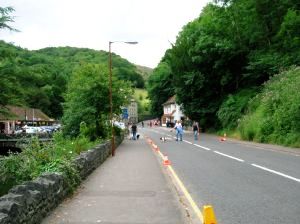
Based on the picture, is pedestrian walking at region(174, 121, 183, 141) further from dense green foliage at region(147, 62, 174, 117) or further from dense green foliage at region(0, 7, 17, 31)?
dense green foliage at region(147, 62, 174, 117)

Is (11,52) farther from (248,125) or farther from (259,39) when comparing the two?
(259,39)

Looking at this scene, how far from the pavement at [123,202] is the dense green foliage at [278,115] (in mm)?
17186

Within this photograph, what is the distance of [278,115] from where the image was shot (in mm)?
34438

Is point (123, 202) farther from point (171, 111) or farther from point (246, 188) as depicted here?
point (171, 111)

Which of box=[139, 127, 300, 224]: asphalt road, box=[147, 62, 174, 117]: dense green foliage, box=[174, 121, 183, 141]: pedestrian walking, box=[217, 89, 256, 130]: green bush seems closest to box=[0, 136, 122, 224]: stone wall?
box=[139, 127, 300, 224]: asphalt road

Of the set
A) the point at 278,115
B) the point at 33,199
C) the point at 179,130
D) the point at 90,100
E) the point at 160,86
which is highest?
the point at 160,86

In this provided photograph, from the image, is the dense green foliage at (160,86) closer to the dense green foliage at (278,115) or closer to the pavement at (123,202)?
the dense green foliage at (278,115)

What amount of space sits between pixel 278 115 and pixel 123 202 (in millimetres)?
25902

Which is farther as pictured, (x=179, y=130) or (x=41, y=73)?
(x=41, y=73)

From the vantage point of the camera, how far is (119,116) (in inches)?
1505

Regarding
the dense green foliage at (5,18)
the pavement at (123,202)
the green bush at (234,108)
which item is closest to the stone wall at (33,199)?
the pavement at (123,202)

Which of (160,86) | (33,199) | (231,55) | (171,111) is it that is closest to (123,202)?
(33,199)

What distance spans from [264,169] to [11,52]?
18.5 meters

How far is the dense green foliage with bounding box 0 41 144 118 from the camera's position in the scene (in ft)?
98.2
